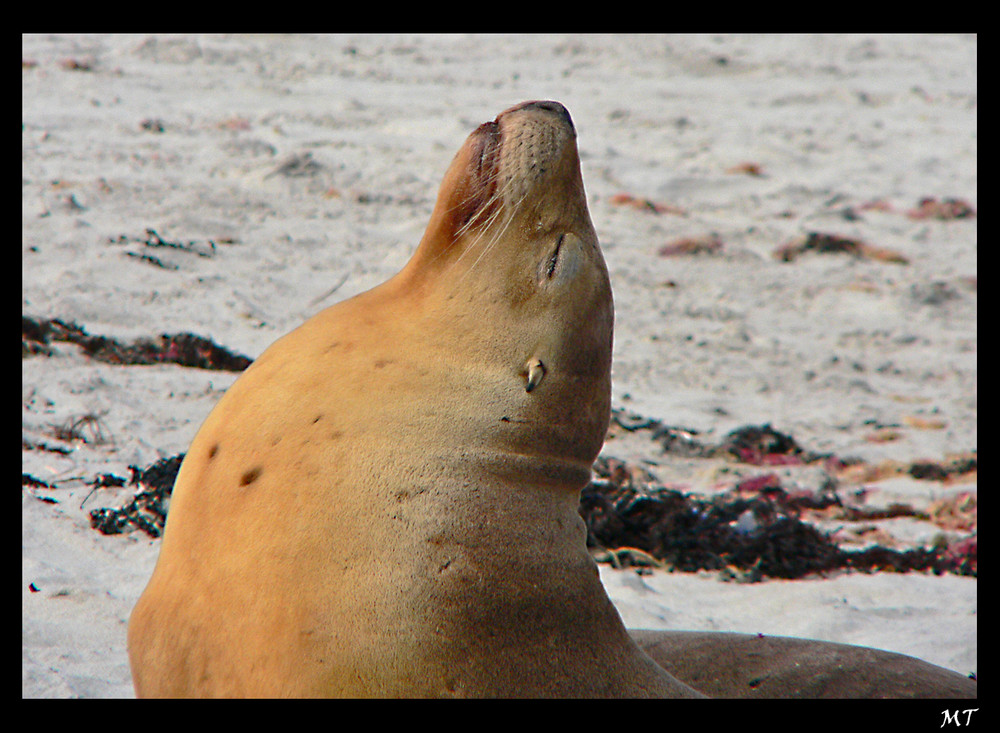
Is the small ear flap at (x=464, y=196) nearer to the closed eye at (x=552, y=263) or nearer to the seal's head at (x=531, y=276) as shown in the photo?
the seal's head at (x=531, y=276)

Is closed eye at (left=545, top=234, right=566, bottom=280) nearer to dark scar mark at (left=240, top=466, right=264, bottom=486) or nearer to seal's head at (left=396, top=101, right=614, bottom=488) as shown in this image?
seal's head at (left=396, top=101, right=614, bottom=488)

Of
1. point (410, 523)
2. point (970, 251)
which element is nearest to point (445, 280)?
point (410, 523)

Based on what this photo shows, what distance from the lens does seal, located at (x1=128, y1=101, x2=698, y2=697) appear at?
166 cm

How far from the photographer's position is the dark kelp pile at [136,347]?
171 inches

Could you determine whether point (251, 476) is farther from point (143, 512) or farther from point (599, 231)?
point (599, 231)

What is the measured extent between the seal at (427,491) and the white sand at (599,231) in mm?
865

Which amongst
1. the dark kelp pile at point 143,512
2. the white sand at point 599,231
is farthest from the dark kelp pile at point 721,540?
the dark kelp pile at point 143,512

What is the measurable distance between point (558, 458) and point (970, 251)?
6264 mm

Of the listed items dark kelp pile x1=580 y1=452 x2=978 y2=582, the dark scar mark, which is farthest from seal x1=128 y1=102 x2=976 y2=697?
dark kelp pile x1=580 y1=452 x2=978 y2=582

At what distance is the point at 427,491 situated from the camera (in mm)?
1756

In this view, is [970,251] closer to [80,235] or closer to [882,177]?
[882,177]

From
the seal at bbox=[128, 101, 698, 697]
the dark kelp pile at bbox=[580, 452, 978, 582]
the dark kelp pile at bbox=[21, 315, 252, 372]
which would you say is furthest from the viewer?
the dark kelp pile at bbox=[21, 315, 252, 372]

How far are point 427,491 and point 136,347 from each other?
309 cm

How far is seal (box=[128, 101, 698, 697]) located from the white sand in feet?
2.84
